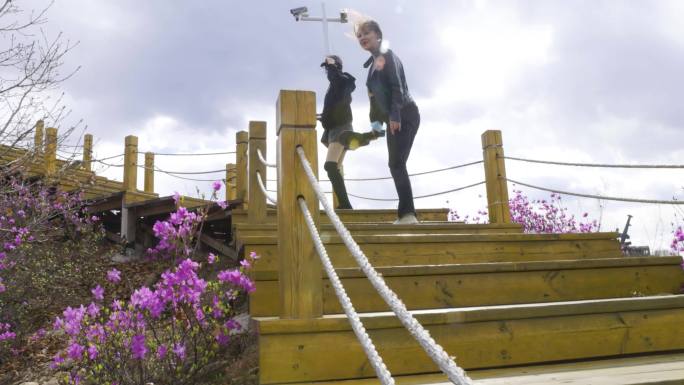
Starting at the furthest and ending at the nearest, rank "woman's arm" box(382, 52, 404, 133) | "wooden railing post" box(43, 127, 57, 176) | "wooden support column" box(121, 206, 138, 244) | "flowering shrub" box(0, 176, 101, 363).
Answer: "wooden support column" box(121, 206, 138, 244)
"flowering shrub" box(0, 176, 101, 363)
"wooden railing post" box(43, 127, 57, 176)
"woman's arm" box(382, 52, 404, 133)

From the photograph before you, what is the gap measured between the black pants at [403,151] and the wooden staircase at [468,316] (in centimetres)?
137

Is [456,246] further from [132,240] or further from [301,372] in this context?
[132,240]

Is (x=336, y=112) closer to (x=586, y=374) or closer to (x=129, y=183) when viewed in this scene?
(x=586, y=374)

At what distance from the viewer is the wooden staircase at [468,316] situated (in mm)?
2002

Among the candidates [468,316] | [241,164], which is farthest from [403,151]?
[241,164]

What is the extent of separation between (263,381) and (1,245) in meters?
4.61

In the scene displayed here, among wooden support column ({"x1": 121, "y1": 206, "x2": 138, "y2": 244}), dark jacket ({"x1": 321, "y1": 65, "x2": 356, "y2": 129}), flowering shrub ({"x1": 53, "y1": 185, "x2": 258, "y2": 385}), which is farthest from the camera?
wooden support column ({"x1": 121, "y1": 206, "x2": 138, "y2": 244})

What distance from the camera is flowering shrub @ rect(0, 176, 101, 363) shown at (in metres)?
5.05

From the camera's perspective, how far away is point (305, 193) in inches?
90.0

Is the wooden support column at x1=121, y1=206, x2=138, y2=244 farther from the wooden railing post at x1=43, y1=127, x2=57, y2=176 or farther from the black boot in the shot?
the black boot

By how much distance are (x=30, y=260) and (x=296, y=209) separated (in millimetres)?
5675

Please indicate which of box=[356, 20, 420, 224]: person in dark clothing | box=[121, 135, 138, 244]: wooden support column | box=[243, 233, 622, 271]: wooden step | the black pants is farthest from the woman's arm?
box=[121, 135, 138, 244]: wooden support column

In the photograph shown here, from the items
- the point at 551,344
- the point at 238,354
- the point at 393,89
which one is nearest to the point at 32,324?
the point at 238,354

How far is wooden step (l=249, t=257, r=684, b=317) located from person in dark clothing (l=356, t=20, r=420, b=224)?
5.26 ft
